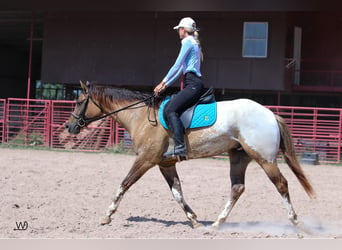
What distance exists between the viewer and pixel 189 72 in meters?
6.86

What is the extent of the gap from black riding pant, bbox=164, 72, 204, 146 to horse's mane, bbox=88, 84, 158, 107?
0.66 m

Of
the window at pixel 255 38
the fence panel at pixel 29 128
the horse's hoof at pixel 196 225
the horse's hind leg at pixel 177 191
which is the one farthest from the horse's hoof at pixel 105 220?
the window at pixel 255 38

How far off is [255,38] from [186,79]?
13.6 meters

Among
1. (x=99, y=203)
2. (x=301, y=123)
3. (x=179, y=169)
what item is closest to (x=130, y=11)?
(x=301, y=123)

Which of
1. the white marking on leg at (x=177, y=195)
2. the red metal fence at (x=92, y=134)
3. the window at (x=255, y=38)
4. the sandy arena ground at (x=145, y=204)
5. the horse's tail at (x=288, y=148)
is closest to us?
the sandy arena ground at (x=145, y=204)

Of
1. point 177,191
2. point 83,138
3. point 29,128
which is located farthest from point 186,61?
point 29,128

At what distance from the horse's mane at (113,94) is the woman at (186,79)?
22.7 inches

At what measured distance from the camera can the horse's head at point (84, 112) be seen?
7.51m

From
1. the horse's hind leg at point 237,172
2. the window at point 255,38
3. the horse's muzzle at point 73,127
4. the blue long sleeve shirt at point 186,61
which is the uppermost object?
the window at point 255,38

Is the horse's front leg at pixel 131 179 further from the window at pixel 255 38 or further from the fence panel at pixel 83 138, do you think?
the window at pixel 255 38

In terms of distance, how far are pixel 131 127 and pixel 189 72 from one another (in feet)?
3.67

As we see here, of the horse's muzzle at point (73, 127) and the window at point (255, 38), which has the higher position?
the window at point (255, 38)

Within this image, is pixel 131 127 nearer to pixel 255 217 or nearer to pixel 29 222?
pixel 29 222

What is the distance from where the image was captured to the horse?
6684 mm
